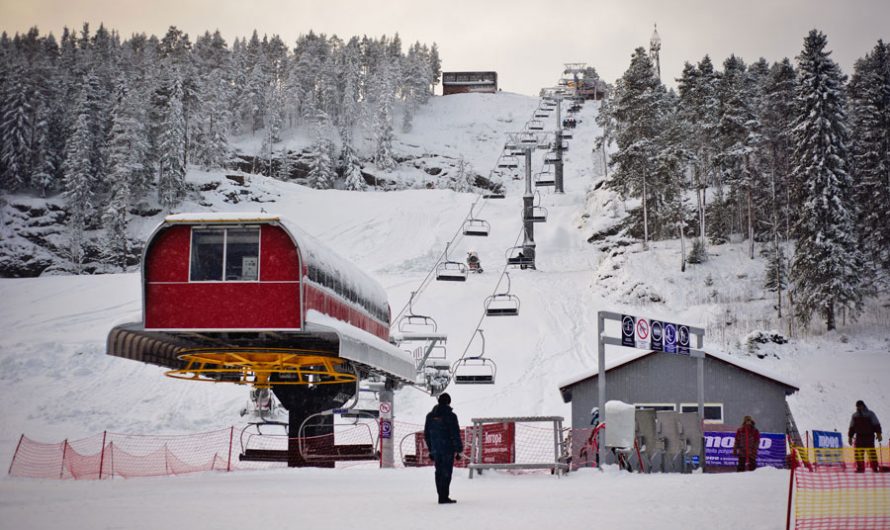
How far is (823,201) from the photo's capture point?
1809 inches

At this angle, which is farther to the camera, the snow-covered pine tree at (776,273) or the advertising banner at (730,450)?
the snow-covered pine tree at (776,273)

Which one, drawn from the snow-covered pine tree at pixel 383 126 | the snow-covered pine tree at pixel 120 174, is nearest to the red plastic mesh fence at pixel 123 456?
the snow-covered pine tree at pixel 120 174

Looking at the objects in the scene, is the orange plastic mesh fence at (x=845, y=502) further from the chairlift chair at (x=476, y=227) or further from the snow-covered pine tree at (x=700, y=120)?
the snow-covered pine tree at (x=700, y=120)

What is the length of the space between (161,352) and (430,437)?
12.2 m

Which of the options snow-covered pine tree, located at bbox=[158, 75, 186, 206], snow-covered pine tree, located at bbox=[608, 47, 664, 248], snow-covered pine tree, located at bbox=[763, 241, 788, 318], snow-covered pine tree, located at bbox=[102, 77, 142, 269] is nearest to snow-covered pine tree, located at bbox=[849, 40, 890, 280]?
snow-covered pine tree, located at bbox=[763, 241, 788, 318]

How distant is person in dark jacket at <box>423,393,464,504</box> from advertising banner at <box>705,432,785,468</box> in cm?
1335

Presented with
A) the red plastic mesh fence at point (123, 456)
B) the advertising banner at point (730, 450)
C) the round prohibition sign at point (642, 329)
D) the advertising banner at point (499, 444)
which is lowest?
the red plastic mesh fence at point (123, 456)

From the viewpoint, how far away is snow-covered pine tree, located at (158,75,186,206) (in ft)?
253

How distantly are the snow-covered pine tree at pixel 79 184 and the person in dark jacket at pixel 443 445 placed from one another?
220ft

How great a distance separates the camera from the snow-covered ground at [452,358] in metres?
11.6

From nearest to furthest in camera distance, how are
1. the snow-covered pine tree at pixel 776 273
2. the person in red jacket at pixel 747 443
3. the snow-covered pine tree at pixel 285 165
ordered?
1. the person in red jacket at pixel 747 443
2. the snow-covered pine tree at pixel 776 273
3. the snow-covered pine tree at pixel 285 165

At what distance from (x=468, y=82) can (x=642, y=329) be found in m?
147

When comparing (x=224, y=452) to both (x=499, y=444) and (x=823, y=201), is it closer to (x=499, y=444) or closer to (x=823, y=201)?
(x=499, y=444)

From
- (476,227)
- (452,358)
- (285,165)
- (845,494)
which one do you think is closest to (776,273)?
(476,227)
